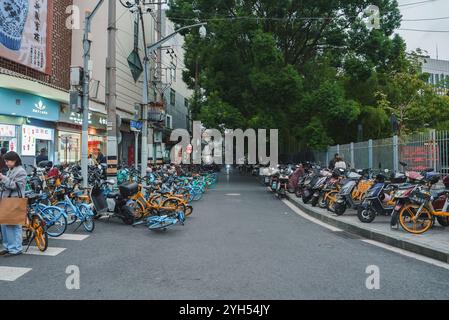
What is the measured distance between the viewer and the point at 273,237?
8.51m

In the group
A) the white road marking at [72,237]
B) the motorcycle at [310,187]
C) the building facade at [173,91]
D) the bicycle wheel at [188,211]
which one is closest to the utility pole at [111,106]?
the bicycle wheel at [188,211]

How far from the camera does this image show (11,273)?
5832mm

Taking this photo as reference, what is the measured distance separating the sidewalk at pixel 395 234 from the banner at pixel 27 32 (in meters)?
13.2

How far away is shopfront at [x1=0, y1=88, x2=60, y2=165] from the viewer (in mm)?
17531

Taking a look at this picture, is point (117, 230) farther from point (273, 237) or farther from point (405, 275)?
point (405, 275)

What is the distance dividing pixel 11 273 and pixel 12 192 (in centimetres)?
164

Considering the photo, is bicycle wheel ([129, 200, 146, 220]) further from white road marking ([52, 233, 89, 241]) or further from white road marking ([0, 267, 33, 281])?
white road marking ([0, 267, 33, 281])

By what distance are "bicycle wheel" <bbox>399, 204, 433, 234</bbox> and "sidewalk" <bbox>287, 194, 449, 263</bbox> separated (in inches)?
5.1

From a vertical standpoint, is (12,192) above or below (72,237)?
above

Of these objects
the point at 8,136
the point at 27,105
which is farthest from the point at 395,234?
the point at 27,105

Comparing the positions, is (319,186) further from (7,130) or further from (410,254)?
(7,130)

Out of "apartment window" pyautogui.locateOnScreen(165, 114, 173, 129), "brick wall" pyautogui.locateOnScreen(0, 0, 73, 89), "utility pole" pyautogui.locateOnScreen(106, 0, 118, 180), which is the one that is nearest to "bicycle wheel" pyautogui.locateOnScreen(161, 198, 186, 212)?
"utility pole" pyautogui.locateOnScreen(106, 0, 118, 180)

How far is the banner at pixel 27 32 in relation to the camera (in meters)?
16.2

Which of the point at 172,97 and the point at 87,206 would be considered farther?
the point at 172,97
